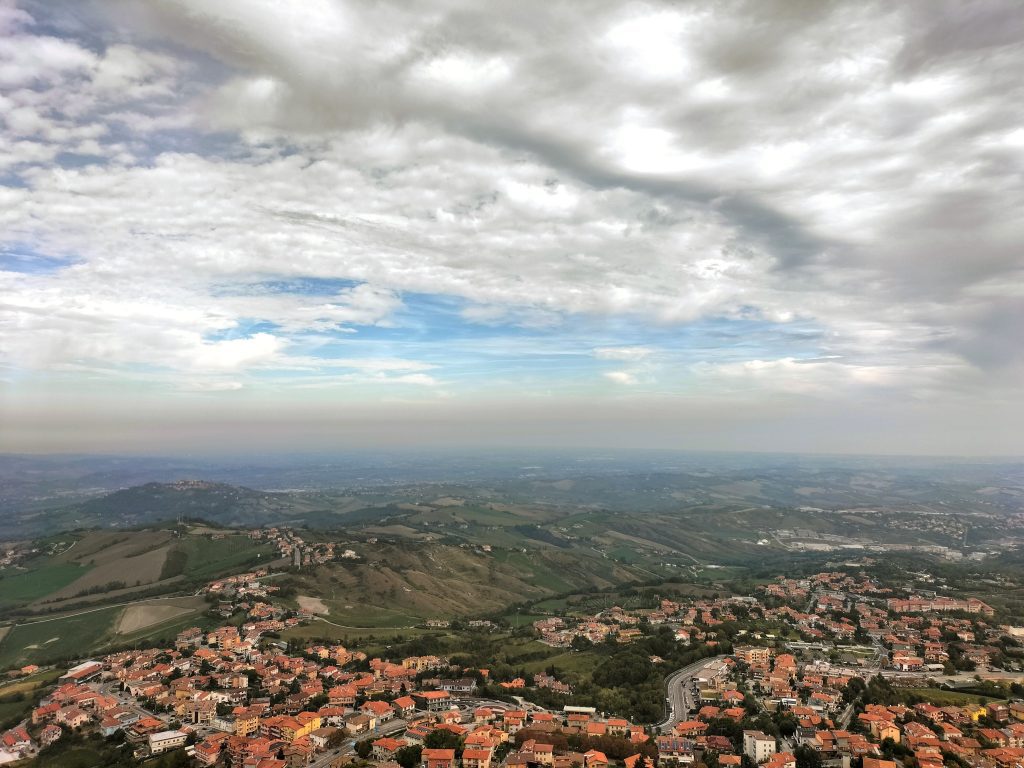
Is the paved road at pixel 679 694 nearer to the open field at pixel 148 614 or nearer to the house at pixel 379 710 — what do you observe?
the house at pixel 379 710

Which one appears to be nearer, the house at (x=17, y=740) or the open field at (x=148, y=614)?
the house at (x=17, y=740)

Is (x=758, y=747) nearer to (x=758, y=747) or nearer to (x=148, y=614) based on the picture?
(x=758, y=747)

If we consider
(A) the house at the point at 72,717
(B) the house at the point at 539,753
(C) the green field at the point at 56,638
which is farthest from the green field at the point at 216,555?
(B) the house at the point at 539,753

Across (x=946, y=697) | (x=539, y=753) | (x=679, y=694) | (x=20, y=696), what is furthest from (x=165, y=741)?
(x=946, y=697)

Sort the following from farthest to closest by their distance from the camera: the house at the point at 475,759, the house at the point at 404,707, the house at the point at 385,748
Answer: the house at the point at 404,707 → the house at the point at 385,748 → the house at the point at 475,759

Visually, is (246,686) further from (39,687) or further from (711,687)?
(711,687)

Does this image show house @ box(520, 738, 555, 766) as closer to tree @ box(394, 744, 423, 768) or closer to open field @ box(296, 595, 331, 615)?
tree @ box(394, 744, 423, 768)
